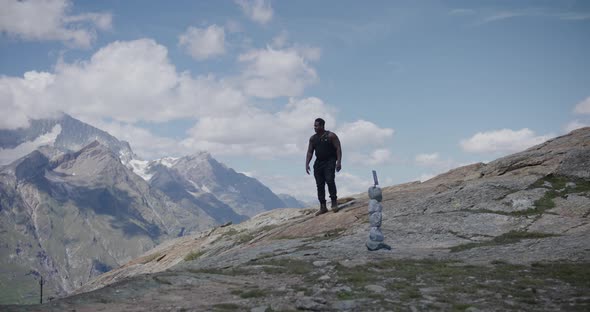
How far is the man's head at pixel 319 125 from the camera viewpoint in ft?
70.0

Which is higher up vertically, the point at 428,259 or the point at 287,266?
the point at 287,266

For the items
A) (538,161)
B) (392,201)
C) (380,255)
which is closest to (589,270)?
(380,255)

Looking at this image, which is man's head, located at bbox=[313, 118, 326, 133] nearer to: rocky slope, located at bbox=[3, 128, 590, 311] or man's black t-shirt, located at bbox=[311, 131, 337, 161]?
man's black t-shirt, located at bbox=[311, 131, 337, 161]

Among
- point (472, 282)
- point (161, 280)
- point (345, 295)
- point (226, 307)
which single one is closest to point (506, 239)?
point (472, 282)

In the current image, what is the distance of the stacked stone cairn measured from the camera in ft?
49.0

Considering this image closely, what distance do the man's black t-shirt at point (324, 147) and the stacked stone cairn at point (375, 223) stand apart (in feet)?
17.9

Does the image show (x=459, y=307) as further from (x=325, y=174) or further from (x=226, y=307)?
(x=325, y=174)

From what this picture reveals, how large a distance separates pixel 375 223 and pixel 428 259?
2.69m

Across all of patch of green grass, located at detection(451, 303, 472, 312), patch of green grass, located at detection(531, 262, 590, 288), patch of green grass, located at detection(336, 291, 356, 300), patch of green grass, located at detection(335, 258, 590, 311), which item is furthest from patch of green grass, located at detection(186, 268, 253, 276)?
patch of green grass, located at detection(531, 262, 590, 288)

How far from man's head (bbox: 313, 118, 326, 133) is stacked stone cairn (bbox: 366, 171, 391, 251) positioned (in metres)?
5.80

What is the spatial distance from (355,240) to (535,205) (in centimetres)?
700

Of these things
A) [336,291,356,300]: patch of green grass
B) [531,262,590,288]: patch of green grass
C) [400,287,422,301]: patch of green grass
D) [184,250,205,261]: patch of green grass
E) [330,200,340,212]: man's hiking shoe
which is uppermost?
[330,200,340,212]: man's hiking shoe

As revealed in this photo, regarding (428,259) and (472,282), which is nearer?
(472,282)

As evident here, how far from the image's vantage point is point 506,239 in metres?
14.9
